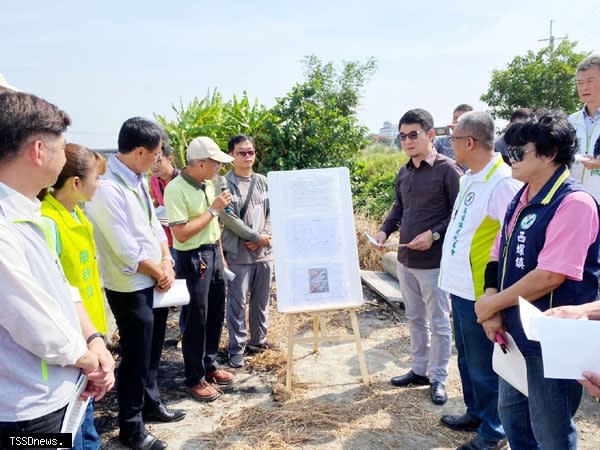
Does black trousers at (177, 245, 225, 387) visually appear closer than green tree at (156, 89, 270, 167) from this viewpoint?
Yes

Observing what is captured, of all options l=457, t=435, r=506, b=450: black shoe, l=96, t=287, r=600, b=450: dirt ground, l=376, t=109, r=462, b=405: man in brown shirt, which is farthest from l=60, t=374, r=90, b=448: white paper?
l=376, t=109, r=462, b=405: man in brown shirt

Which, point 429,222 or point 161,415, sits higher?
point 429,222

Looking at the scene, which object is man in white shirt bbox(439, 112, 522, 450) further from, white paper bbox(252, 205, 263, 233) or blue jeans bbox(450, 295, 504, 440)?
white paper bbox(252, 205, 263, 233)

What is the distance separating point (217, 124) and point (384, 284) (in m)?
3.80

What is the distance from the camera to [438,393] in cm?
337

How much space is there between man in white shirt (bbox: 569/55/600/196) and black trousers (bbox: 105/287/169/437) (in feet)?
10.7

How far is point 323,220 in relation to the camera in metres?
3.65

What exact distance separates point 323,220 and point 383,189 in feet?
26.3

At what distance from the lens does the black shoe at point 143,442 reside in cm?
275

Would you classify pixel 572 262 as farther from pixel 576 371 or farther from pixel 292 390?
pixel 292 390

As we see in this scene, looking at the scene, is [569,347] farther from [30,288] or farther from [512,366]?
[30,288]

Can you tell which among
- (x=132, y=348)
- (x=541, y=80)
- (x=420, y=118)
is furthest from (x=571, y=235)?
(x=541, y=80)

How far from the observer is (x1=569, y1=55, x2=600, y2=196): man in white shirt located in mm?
3246

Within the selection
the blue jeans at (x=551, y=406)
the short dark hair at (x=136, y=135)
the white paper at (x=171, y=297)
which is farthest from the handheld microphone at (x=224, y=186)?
the blue jeans at (x=551, y=406)
